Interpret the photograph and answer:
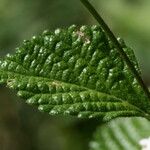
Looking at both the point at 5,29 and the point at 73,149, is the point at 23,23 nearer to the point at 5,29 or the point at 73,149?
the point at 5,29

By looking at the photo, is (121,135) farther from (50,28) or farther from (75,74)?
(50,28)

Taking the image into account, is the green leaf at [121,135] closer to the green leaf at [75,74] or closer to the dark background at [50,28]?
the green leaf at [75,74]

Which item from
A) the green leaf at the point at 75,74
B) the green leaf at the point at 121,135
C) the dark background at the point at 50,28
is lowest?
the green leaf at the point at 75,74

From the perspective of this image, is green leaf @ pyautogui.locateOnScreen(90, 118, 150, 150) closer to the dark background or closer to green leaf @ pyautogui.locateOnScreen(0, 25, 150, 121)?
green leaf @ pyautogui.locateOnScreen(0, 25, 150, 121)

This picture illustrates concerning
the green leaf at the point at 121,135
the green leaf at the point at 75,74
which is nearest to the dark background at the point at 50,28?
the green leaf at the point at 121,135

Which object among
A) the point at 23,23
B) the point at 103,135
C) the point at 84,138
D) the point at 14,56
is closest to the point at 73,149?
the point at 84,138

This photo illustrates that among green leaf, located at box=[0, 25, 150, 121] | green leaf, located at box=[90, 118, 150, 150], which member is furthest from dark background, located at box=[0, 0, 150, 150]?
green leaf, located at box=[0, 25, 150, 121]

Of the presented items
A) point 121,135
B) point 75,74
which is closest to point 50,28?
point 121,135
